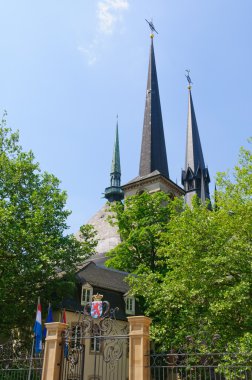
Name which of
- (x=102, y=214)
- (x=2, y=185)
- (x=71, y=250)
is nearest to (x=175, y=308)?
(x=71, y=250)

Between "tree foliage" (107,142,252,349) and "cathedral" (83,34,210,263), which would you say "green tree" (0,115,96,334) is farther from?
"cathedral" (83,34,210,263)

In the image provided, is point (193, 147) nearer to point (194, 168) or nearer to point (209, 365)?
point (194, 168)

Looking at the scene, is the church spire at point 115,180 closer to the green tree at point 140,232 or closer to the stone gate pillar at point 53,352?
the green tree at point 140,232

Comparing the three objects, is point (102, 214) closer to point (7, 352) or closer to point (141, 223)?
point (141, 223)

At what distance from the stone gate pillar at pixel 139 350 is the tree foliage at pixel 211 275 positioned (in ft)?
17.6

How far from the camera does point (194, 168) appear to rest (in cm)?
6169

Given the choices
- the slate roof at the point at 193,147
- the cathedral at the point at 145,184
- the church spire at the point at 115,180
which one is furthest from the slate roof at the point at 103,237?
the slate roof at the point at 193,147

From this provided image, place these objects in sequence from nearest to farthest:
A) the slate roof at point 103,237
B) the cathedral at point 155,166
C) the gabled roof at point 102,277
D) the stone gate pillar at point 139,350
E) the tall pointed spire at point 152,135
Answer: the stone gate pillar at point 139,350 → the gabled roof at point 102,277 → the slate roof at point 103,237 → the cathedral at point 155,166 → the tall pointed spire at point 152,135

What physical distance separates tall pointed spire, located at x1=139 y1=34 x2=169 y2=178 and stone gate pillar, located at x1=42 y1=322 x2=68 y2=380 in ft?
128

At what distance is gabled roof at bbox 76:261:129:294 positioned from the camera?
29.6 meters

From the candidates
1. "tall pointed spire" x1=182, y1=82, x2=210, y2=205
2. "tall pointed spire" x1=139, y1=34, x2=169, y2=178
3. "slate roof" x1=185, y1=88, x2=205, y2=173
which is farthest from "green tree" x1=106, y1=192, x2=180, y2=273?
"slate roof" x1=185, y1=88, x2=205, y2=173

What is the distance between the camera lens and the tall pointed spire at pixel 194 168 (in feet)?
201

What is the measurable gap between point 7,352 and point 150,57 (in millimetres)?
49890

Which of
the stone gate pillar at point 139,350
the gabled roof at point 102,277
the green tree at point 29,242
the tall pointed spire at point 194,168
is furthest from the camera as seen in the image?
the tall pointed spire at point 194,168
